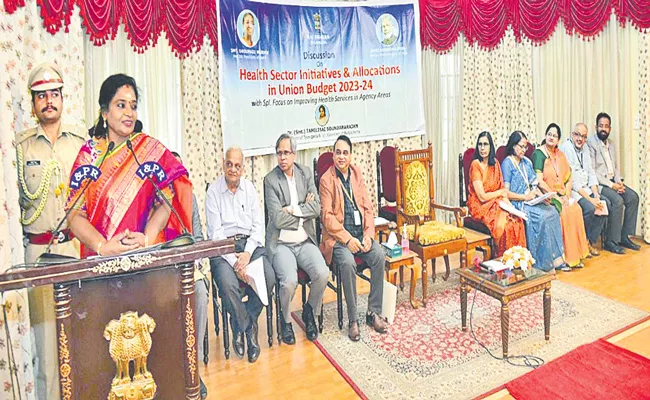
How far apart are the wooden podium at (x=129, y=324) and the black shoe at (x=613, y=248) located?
186 inches

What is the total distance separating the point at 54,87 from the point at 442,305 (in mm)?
3049

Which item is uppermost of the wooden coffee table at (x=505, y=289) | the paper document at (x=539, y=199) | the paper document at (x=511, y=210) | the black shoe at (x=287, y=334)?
the paper document at (x=539, y=199)

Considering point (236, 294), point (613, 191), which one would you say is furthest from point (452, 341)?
point (613, 191)

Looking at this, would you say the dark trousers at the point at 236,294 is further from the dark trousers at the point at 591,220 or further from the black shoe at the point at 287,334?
the dark trousers at the point at 591,220

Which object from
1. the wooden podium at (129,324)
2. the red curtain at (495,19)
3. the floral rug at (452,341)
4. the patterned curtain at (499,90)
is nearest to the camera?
the wooden podium at (129,324)

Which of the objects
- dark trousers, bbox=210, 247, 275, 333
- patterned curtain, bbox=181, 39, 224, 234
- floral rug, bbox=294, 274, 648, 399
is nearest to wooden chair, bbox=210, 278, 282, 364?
dark trousers, bbox=210, 247, 275, 333

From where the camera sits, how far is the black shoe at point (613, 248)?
515 cm

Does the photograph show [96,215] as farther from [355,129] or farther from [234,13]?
[355,129]

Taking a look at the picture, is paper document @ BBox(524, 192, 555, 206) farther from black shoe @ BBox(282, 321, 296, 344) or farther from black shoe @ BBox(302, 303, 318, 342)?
black shoe @ BBox(282, 321, 296, 344)

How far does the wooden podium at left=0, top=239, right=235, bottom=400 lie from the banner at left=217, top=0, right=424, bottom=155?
276cm

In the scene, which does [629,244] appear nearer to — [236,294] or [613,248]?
[613,248]

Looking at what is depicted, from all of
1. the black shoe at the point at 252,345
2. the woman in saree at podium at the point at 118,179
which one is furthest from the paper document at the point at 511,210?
the woman in saree at podium at the point at 118,179

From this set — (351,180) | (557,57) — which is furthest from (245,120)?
(557,57)

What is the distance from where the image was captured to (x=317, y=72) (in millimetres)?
4887
